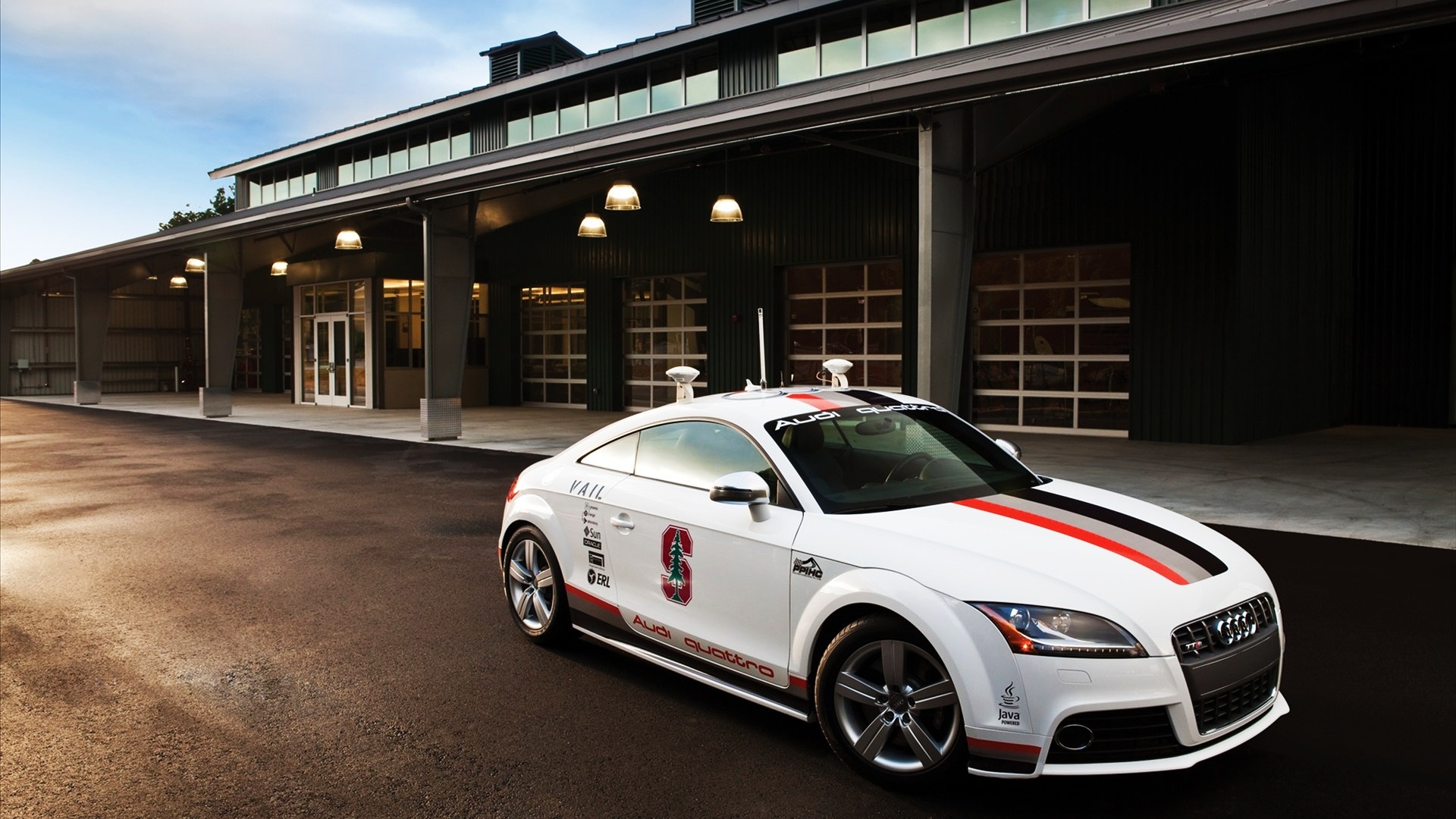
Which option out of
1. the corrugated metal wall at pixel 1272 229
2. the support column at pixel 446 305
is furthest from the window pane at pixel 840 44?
the support column at pixel 446 305

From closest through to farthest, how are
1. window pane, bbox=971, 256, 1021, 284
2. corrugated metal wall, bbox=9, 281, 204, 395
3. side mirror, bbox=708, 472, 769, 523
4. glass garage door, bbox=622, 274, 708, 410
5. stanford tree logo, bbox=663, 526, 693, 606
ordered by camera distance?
side mirror, bbox=708, 472, 769, 523
stanford tree logo, bbox=663, 526, 693, 606
window pane, bbox=971, 256, 1021, 284
glass garage door, bbox=622, 274, 708, 410
corrugated metal wall, bbox=9, 281, 204, 395

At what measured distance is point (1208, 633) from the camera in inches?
132

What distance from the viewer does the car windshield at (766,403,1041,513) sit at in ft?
13.7

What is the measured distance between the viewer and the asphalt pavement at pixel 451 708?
3514mm

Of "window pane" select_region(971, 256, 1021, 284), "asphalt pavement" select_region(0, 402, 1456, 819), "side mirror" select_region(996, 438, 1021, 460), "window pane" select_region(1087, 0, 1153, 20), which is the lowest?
"asphalt pavement" select_region(0, 402, 1456, 819)

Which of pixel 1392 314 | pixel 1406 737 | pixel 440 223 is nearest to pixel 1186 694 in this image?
pixel 1406 737

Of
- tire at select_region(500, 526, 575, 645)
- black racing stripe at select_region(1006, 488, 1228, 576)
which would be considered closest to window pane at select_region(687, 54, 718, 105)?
tire at select_region(500, 526, 575, 645)

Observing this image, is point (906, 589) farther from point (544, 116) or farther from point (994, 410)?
point (544, 116)

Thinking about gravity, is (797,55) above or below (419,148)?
below

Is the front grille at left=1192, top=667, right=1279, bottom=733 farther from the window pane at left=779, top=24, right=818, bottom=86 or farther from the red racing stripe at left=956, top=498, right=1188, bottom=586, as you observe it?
the window pane at left=779, top=24, right=818, bottom=86

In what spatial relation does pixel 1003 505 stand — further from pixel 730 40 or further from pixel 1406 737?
pixel 730 40

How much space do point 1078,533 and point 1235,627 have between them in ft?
1.98

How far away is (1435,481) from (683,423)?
11073 mm

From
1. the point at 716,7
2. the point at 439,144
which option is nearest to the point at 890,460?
the point at 716,7
